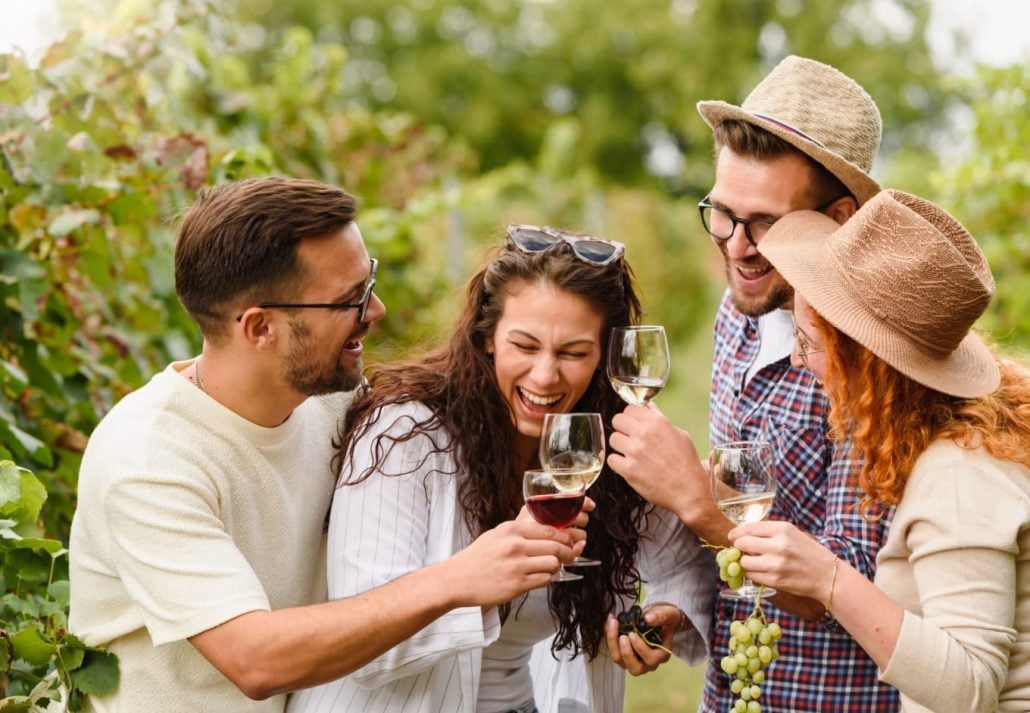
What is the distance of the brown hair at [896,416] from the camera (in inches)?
108

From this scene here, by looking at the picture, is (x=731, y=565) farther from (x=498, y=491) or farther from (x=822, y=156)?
(x=822, y=156)

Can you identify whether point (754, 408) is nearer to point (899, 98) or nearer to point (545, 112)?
point (899, 98)

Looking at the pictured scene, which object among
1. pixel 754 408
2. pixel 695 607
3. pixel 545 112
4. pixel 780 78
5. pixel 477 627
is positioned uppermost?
pixel 780 78

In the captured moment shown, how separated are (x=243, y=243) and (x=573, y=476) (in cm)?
97

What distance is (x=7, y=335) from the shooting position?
3762 mm

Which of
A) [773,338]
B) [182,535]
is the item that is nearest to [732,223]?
[773,338]

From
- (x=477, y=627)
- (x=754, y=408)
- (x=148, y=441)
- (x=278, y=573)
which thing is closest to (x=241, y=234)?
(x=148, y=441)

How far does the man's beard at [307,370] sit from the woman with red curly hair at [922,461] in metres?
1.08

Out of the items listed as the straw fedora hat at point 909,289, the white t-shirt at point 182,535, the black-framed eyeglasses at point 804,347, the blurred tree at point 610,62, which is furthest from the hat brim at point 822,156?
the blurred tree at point 610,62

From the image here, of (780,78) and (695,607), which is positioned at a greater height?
(780,78)

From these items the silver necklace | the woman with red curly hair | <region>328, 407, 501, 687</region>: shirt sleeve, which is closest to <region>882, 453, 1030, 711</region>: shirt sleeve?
the woman with red curly hair

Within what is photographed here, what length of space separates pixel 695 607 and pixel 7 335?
2.24m

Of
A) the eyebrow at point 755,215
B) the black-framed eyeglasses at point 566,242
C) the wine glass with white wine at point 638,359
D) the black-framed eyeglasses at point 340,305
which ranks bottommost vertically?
the wine glass with white wine at point 638,359

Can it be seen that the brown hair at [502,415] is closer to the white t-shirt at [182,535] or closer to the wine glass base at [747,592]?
the white t-shirt at [182,535]
